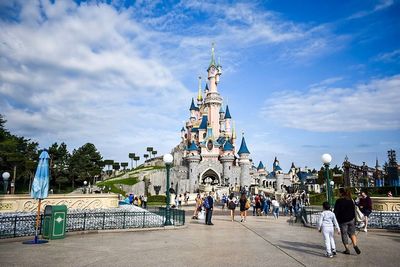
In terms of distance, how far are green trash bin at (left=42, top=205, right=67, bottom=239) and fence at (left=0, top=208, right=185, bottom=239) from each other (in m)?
0.63

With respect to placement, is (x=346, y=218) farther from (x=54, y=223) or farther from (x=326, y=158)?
(x=54, y=223)

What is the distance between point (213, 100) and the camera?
74688 mm

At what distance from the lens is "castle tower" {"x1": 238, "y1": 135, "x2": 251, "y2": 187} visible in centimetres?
6356

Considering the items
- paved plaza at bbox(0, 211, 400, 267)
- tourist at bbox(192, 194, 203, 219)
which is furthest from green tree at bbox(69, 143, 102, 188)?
paved plaza at bbox(0, 211, 400, 267)

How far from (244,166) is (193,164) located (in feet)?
36.4

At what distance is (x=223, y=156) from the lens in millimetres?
65875

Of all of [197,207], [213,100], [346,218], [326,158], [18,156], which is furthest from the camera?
[213,100]

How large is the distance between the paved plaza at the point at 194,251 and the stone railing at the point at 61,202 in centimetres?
832

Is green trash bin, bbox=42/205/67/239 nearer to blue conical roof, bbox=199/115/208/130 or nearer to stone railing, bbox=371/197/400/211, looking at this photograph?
stone railing, bbox=371/197/400/211

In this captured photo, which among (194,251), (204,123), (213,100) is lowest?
(194,251)

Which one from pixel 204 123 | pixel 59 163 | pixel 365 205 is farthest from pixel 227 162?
pixel 365 205

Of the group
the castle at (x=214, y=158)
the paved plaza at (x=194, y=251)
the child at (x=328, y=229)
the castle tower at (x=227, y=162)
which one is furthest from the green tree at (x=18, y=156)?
the child at (x=328, y=229)

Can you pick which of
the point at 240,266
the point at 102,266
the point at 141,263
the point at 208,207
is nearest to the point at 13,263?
the point at 102,266

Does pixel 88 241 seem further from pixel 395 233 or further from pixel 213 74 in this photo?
pixel 213 74
